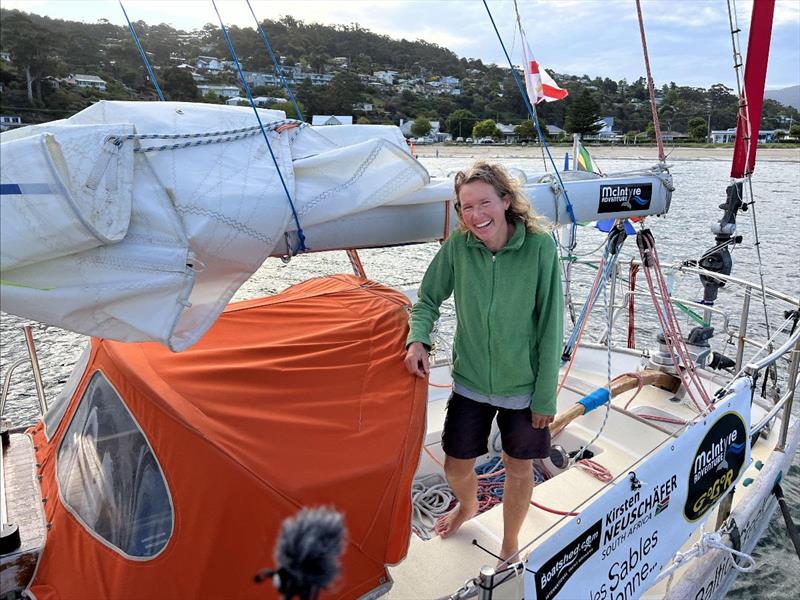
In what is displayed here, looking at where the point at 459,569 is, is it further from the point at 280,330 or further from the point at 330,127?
the point at 330,127

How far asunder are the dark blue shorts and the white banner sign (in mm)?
306

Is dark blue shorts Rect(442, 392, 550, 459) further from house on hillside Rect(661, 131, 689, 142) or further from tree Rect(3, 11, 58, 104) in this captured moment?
tree Rect(3, 11, 58, 104)

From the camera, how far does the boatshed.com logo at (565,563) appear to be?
Answer: 6.93 ft

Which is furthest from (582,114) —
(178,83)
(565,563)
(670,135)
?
(565,563)

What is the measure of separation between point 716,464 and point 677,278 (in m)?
11.7

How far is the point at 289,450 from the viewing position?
1.88 m

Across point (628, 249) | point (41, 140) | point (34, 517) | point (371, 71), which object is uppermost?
point (371, 71)

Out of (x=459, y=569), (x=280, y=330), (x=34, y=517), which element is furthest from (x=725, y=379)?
(x=34, y=517)

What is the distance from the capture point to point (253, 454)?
1823mm

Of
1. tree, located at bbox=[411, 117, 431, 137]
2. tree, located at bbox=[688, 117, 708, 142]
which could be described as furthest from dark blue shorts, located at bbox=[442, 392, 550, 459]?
tree, located at bbox=[688, 117, 708, 142]

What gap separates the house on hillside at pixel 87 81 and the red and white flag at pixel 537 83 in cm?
304

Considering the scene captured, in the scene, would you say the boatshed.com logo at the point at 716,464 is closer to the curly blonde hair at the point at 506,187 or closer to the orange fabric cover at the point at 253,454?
the curly blonde hair at the point at 506,187

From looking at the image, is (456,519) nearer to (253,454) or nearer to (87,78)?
(253,454)

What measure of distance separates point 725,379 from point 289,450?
12.9 ft
